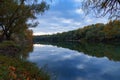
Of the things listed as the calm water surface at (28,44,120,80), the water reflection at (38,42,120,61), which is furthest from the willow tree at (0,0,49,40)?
the water reflection at (38,42,120,61)

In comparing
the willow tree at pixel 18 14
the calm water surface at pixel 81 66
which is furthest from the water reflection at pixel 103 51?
the willow tree at pixel 18 14

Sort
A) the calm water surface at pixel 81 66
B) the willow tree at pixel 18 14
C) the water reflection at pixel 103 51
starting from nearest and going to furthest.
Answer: the calm water surface at pixel 81 66 < the willow tree at pixel 18 14 < the water reflection at pixel 103 51

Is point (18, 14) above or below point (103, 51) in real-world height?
above

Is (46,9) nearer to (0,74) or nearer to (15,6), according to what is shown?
(15,6)

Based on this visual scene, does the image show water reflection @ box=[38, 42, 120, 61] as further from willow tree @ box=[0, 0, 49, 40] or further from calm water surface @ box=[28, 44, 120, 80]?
willow tree @ box=[0, 0, 49, 40]

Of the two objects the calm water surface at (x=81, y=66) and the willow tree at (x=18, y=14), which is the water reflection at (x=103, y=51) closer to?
the calm water surface at (x=81, y=66)

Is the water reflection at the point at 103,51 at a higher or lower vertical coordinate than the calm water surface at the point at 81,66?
lower

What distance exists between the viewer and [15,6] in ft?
104

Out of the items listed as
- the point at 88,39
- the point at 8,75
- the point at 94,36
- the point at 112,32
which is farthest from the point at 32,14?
the point at 88,39

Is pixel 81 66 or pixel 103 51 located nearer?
pixel 81 66

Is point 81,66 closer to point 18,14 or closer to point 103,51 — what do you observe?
point 18,14

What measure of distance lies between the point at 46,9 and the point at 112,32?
107 meters

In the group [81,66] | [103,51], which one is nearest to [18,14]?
[81,66]

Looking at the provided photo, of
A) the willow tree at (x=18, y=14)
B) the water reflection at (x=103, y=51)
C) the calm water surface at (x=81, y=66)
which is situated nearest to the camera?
the calm water surface at (x=81, y=66)
